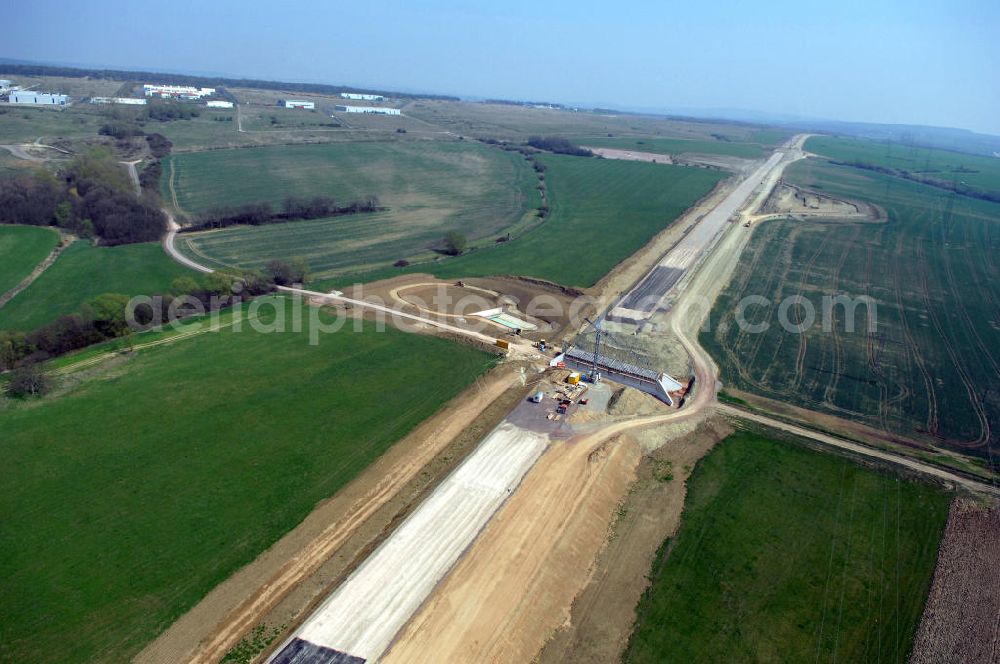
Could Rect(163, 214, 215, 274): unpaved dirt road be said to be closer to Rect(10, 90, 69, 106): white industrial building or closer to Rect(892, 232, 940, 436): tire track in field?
Rect(892, 232, 940, 436): tire track in field

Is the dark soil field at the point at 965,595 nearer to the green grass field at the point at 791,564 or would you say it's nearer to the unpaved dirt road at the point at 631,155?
the green grass field at the point at 791,564

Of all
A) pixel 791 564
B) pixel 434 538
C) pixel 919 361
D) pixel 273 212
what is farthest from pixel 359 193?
pixel 791 564

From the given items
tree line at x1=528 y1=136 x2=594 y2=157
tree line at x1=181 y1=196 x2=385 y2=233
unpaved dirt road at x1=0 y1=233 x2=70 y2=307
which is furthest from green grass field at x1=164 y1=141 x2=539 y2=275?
tree line at x1=528 y1=136 x2=594 y2=157

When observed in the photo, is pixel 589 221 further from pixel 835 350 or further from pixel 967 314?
pixel 967 314

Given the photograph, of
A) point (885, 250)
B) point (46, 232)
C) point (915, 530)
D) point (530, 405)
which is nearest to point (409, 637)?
point (530, 405)

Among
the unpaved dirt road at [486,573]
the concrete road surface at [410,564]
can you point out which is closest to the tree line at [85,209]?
the concrete road surface at [410,564]
